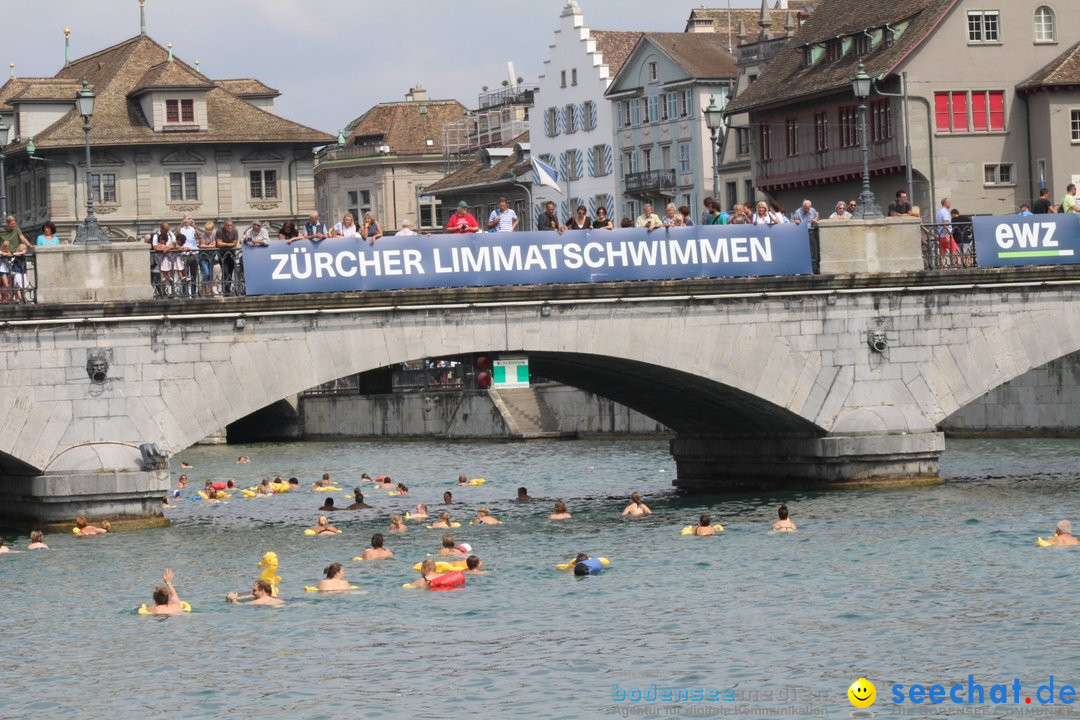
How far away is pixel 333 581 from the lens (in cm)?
2958

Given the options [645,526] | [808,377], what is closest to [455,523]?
[645,526]

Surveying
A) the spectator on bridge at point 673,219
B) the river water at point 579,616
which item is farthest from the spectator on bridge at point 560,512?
the spectator on bridge at point 673,219

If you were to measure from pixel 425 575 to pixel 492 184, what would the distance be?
222 ft

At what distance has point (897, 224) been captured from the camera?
3712cm

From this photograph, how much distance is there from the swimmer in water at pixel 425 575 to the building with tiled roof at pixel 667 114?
2280 inches

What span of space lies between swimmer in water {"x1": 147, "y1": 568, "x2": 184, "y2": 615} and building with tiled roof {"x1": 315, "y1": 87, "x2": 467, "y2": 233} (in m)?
85.6

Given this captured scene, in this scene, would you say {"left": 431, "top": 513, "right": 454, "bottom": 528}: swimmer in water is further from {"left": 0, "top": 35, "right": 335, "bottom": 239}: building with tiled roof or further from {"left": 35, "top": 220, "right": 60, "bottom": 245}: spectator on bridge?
{"left": 0, "top": 35, "right": 335, "bottom": 239}: building with tiled roof

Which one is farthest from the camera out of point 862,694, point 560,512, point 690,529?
point 560,512

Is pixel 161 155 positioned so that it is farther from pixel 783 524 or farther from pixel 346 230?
pixel 783 524

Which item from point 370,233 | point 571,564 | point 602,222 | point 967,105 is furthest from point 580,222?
point 967,105

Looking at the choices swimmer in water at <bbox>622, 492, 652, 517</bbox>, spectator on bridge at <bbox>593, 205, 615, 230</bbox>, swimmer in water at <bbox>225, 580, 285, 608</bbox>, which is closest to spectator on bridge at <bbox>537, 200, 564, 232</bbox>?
spectator on bridge at <bbox>593, 205, 615, 230</bbox>

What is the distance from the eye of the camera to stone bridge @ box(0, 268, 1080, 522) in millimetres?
33656

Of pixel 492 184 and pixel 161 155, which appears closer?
pixel 161 155

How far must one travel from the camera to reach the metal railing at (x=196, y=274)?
34.5m
